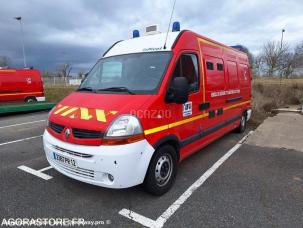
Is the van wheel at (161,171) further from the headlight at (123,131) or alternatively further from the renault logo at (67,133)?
the renault logo at (67,133)

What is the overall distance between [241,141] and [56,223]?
17.3ft

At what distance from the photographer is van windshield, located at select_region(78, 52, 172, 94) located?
353cm

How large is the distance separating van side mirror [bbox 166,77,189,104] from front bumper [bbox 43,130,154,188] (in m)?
0.78

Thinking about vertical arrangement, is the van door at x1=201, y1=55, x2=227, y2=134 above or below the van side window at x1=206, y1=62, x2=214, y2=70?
below

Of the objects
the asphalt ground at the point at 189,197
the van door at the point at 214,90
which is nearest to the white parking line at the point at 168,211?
the asphalt ground at the point at 189,197

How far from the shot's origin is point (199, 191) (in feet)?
12.3

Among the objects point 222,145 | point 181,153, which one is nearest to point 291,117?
point 222,145

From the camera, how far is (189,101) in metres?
3.97

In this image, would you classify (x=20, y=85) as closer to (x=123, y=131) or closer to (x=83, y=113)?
(x=83, y=113)

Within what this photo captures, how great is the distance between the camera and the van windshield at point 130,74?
3527 mm

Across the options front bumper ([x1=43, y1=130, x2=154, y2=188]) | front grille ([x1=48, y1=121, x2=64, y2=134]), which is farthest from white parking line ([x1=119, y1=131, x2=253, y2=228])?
front grille ([x1=48, y1=121, x2=64, y2=134])

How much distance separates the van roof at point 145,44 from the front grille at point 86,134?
1749 mm

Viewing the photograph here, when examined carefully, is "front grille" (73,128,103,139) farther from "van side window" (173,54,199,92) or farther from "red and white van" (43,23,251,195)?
"van side window" (173,54,199,92)

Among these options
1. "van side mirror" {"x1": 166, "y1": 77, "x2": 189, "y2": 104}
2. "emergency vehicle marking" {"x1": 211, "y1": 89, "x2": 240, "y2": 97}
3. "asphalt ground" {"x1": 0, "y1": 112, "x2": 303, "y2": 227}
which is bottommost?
"asphalt ground" {"x1": 0, "y1": 112, "x2": 303, "y2": 227}
